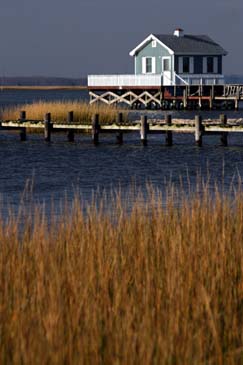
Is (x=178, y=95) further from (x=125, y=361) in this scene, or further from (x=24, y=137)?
(x=125, y=361)

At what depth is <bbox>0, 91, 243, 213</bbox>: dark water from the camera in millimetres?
24766

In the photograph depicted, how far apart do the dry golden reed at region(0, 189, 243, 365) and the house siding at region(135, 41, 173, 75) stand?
206 ft

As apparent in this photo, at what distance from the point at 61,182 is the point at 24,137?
580 inches

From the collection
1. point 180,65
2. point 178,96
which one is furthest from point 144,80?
point 180,65

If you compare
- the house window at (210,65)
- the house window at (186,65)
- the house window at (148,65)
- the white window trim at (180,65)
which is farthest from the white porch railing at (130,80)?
the house window at (210,65)

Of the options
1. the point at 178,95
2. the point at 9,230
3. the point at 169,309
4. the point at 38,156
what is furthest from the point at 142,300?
the point at 178,95

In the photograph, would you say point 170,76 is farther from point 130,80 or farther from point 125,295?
point 125,295

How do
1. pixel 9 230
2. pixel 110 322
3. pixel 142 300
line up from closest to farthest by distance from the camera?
pixel 110 322, pixel 142 300, pixel 9 230

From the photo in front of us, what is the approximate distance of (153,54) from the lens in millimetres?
72875

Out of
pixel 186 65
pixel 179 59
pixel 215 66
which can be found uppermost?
pixel 179 59

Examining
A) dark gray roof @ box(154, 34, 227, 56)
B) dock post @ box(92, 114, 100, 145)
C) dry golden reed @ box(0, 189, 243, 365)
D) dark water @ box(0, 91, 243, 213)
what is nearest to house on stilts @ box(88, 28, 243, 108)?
dark gray roof @ box(154, 34, 227, 56)

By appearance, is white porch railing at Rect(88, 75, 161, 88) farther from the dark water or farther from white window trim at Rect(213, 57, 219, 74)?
the dark water

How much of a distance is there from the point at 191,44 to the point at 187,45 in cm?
62

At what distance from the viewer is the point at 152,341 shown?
622 centimetres
